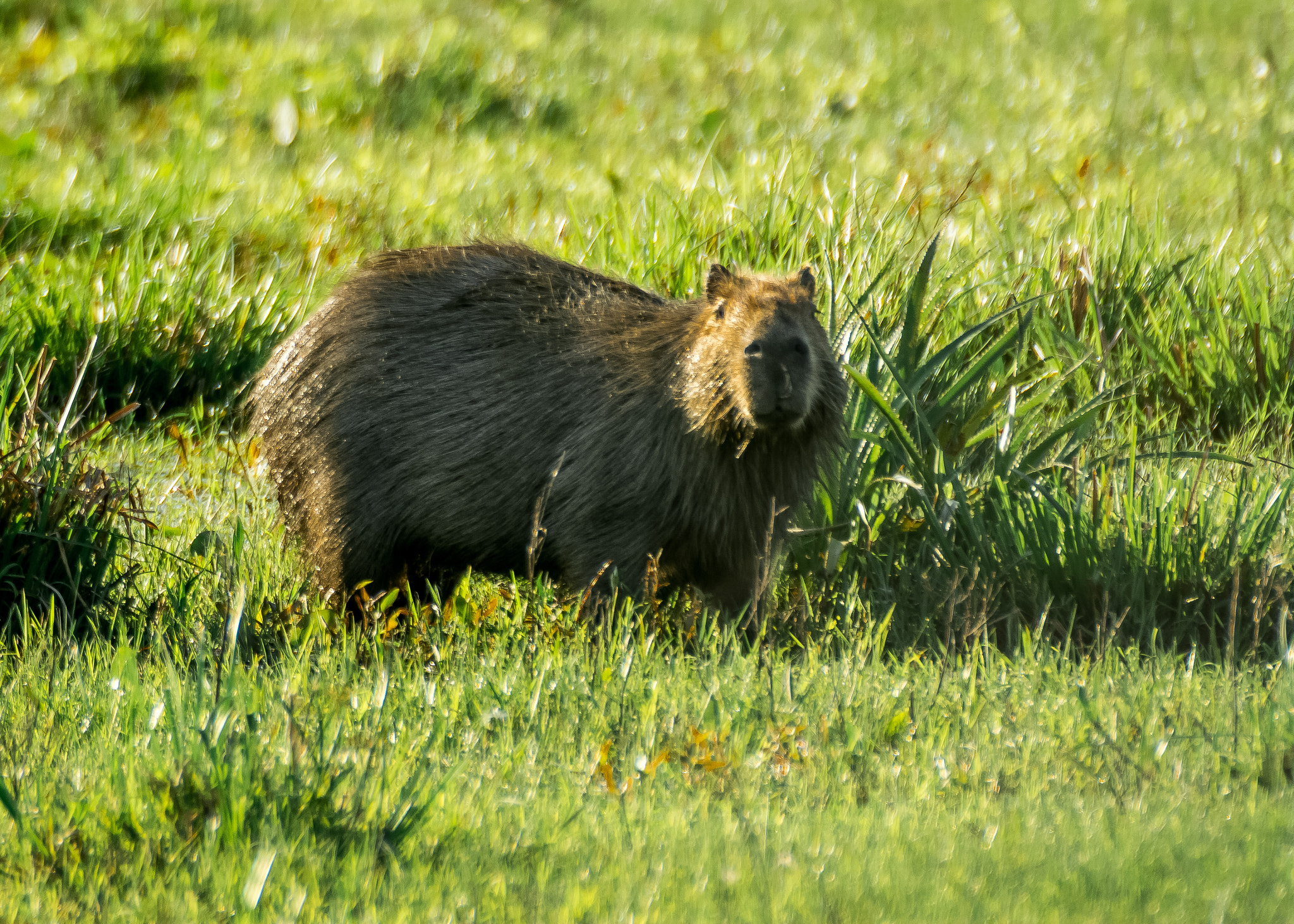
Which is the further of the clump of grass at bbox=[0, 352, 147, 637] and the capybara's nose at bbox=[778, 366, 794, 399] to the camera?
the clump of grass at bbox=[0, 352, 147, 637]

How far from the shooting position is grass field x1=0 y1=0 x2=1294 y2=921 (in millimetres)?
2271

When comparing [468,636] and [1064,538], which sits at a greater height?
[1064,538]

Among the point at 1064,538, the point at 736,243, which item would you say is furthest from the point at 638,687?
the point at 736,243

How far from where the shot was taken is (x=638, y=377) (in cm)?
398

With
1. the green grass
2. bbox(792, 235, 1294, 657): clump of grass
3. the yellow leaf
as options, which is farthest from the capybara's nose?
the yellow leaf

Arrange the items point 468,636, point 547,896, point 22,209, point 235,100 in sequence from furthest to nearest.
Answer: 1. point 235,100
2. point 22,209
3. point 468,636
4. point 547,896

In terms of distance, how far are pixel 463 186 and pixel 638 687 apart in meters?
5.33

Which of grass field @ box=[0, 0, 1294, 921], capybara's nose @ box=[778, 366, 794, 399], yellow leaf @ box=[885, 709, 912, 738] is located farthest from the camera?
capybara's nose @ box=[778, 366, 794, 399]

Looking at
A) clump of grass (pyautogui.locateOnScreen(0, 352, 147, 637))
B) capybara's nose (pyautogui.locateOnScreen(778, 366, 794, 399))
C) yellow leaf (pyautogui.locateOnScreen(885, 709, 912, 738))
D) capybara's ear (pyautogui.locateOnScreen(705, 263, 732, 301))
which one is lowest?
clump of grass (pyautogui.locateOnScreen(0, 352, 147, 637))

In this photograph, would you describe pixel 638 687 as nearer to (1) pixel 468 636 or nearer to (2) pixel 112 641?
(1) pixel 468 636

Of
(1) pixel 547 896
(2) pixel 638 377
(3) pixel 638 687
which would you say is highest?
(2) pixel 638 377

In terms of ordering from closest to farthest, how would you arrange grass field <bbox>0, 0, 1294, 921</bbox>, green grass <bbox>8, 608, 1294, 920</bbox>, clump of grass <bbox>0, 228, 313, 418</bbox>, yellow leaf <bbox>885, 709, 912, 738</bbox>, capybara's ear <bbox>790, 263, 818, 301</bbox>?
green grass <bbox>8, 608, 1294, 920</bbox>
grass field <bbox>0, 0, 1294, 921</bbox>
yellow leaf <bbox>885, 709, 912, 738</bbox>
capybara's ear <bbox>790, 263, 818, 301</bbox>
clump of grass <bbox>0, 228, 313, 418</bbox>

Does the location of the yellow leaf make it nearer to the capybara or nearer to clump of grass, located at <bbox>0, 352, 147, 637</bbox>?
the capybara

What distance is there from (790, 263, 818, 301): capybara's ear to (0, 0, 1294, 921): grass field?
0.92 ft
